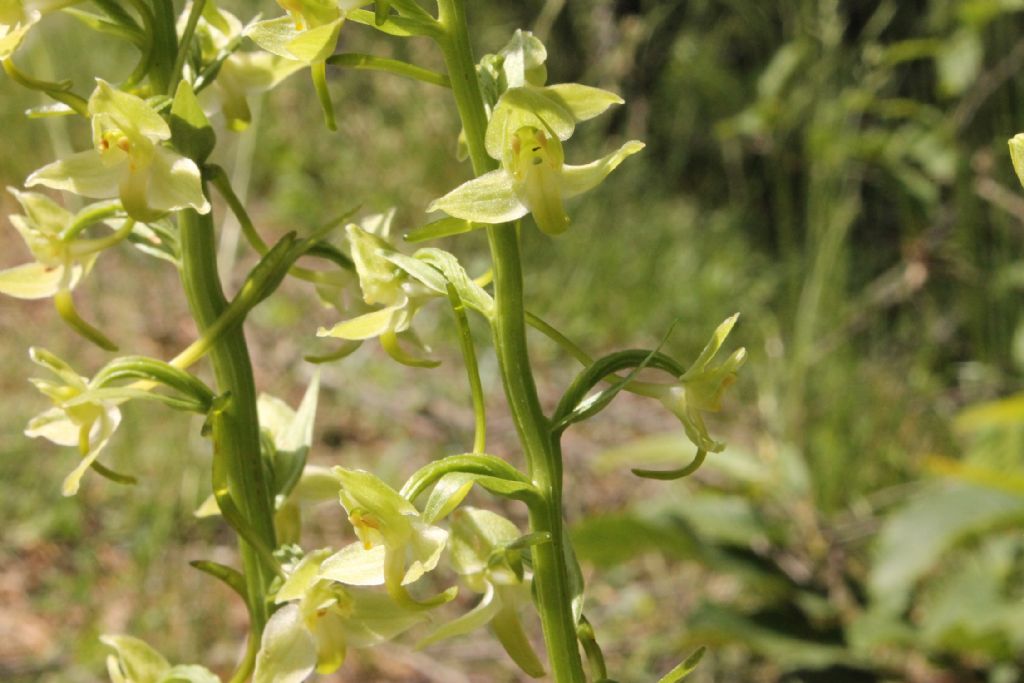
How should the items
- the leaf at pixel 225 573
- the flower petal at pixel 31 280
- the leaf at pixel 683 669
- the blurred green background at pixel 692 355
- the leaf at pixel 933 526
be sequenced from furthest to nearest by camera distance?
the blurred green background at pixel 692 355 → the leaf at pixel 933 526 → the flower petal at pixel 31 280 → the leaf at pixel 225 573 → the leaf at pixel 683 669

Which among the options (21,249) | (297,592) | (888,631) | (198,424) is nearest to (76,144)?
(21,249)

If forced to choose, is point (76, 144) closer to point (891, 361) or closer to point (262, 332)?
point (262, 332)

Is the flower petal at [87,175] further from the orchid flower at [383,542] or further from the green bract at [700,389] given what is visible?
the green bract at [700,389]

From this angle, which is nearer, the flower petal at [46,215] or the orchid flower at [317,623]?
the orchid flower at [317,623]

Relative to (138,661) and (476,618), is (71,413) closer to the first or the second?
(138,661)

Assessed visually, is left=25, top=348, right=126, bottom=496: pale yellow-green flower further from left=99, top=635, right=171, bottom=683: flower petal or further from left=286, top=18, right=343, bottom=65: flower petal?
left=286, top=18, right=343, bottom=65: flower petal

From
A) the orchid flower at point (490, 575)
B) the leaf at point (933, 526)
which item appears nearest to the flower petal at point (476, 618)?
the orchid flower at point (490, 575)

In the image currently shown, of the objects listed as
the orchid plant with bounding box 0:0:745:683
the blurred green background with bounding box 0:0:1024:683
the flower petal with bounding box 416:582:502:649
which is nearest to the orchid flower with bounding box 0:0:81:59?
the orchid plant with bounding box 0:0:745:683
